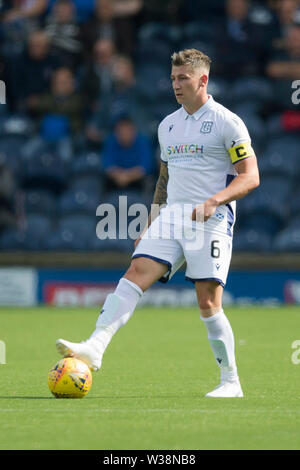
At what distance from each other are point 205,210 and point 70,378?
1.38 m

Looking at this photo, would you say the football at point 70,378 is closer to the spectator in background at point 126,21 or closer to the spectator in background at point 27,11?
the spectator in background at point 126,21

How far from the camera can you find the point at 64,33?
17250 mm

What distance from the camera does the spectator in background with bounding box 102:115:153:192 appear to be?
15680mm

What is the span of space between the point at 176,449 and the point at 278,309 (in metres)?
10.5

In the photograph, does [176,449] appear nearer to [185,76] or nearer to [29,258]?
[185,76]

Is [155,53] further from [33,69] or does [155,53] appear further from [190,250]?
[190,250]

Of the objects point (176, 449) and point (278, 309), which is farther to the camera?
point (278, 309)

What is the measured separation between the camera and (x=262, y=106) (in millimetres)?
16828

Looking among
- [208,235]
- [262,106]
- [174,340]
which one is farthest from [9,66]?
[208,235]

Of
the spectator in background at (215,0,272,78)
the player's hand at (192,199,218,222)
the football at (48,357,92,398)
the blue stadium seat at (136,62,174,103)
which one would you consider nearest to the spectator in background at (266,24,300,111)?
the spectator in background at (215,0,272,78)

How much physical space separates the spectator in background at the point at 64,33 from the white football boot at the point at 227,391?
37.9 feet

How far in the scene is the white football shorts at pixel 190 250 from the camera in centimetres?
639

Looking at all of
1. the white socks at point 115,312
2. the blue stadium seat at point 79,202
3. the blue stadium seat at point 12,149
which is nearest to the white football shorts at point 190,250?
the white socks at point 115,312

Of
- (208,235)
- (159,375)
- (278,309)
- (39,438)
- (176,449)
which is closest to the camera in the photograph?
(176,449)
